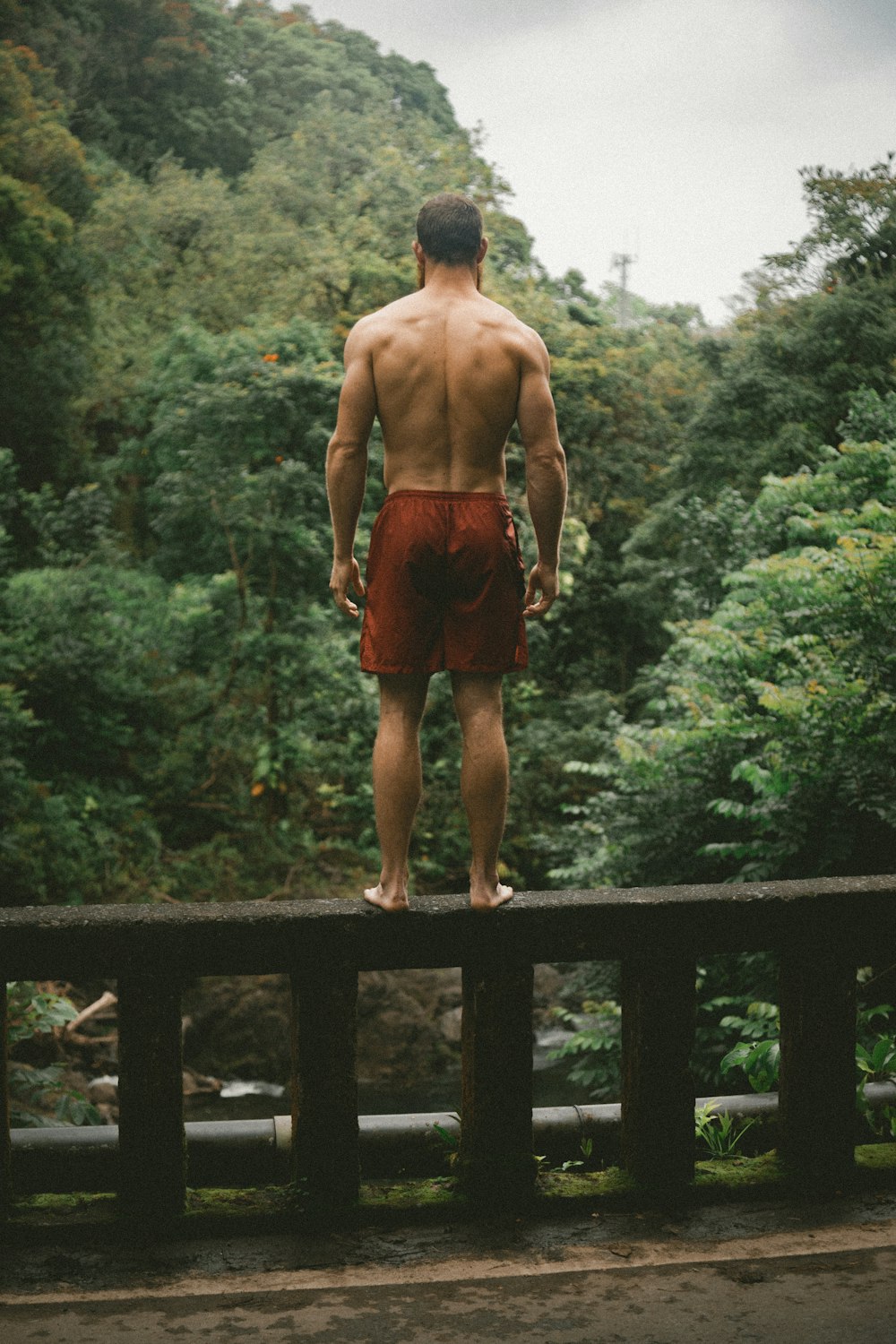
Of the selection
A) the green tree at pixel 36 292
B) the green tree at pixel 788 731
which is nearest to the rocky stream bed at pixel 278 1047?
the green tree at pixel 788 731

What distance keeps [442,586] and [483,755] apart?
36 cm

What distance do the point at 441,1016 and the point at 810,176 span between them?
8.03 meters

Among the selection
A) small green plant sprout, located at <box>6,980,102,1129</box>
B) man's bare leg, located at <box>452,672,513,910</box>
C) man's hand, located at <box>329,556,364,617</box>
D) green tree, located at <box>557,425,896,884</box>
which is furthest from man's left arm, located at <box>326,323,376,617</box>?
green tree, located at <box>557,425,896,884</box>

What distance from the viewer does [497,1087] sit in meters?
2.41

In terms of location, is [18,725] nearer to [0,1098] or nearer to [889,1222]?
[0,1098]

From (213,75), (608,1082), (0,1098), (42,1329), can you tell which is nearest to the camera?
(42,1329)

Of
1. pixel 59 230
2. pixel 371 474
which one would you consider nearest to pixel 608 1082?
pixel 371 474

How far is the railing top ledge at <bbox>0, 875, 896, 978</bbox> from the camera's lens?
2.27 meters

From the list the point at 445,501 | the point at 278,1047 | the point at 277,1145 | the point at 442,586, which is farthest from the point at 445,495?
the point at 278,1047

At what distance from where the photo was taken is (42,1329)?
1.93 m

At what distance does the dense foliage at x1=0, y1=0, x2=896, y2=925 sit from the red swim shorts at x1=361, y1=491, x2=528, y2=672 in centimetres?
259

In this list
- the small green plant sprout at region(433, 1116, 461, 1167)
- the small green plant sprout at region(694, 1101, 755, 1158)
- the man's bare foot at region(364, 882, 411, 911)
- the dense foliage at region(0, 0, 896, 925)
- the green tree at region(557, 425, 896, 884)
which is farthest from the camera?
the dense foliage at region(0, 0, 896, 925)

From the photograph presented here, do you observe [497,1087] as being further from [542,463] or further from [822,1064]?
[542,463]

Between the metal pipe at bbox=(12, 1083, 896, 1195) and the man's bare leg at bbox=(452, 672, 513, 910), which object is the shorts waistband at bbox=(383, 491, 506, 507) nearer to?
the man's bare leg at bbox=(452, 672, 513, 910)
